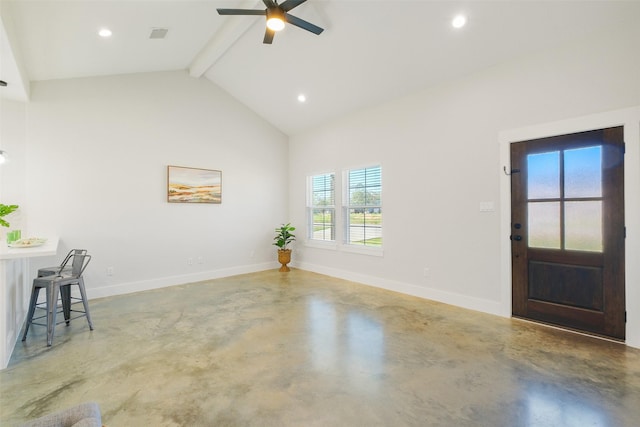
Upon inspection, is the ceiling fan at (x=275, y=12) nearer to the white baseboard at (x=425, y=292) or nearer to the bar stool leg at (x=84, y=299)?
the bar stool leg at (x=84, y=299)

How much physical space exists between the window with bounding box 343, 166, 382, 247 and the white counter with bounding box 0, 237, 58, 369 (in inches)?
167

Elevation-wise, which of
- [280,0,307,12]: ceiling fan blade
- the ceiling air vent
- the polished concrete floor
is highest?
the ceiling air vent

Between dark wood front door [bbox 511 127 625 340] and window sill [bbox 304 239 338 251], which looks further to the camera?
window sill [bbox 304 239 338 251]

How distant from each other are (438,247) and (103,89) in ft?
18.3

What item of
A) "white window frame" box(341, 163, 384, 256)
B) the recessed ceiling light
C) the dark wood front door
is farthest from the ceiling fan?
the dark wood front door

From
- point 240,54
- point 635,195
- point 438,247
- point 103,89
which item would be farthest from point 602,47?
point 103,89

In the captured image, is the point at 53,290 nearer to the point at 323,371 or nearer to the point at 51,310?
the point at 51,310

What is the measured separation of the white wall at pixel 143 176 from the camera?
13.6ft

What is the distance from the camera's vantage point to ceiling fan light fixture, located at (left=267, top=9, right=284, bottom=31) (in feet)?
9.43

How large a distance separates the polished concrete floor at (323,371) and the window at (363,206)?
68.1 inches

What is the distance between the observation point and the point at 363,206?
542cm

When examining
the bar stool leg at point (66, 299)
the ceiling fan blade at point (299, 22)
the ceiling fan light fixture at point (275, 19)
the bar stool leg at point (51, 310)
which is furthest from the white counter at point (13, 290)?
the ceiling fan blade at point (299, 22)

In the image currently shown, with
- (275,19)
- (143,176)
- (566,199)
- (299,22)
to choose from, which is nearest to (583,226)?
(566,199)

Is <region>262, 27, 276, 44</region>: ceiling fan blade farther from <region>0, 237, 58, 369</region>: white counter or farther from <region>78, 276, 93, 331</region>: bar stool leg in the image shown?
<region>78, 276, 93, 331</region>: bar stool leg
